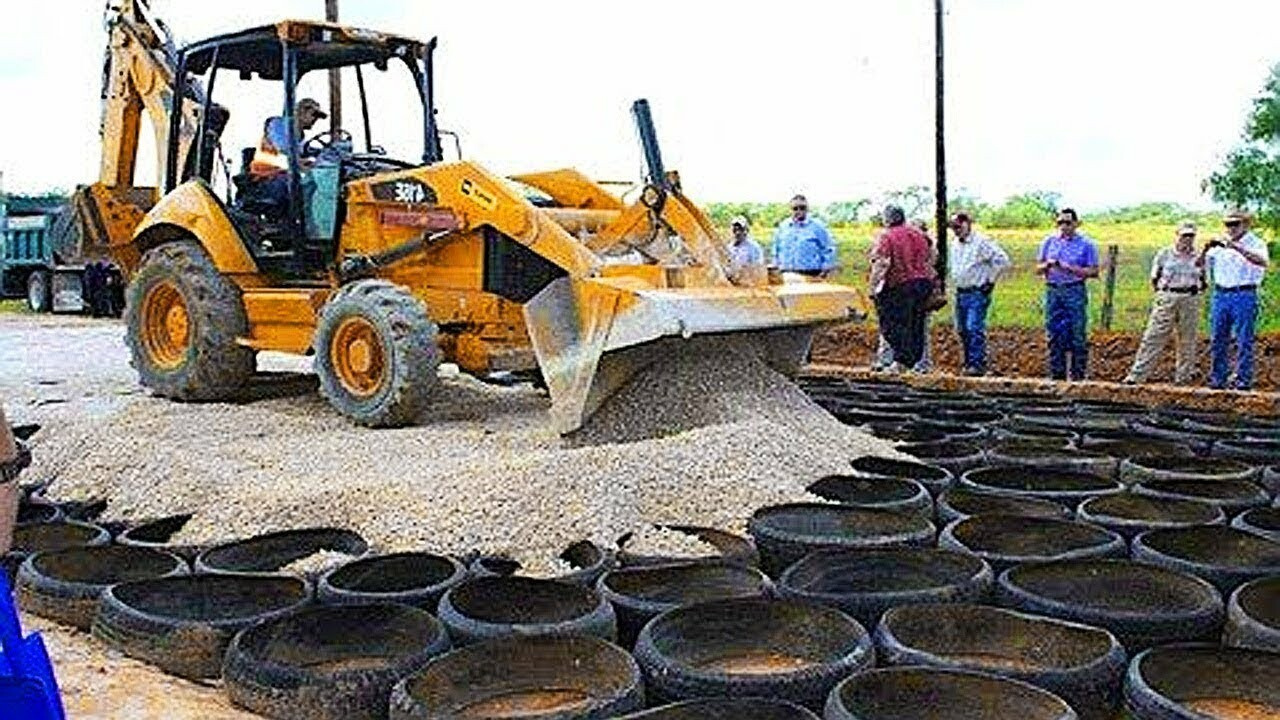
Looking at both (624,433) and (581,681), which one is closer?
(581,681)

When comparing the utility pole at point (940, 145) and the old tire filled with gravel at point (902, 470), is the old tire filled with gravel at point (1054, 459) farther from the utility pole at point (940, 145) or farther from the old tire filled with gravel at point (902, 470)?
the utility pole at point (940, 145)

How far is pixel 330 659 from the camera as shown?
4.18 m

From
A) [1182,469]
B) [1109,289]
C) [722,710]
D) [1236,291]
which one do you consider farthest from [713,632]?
[1109,289]

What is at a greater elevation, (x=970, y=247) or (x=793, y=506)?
(x=970, y=247)

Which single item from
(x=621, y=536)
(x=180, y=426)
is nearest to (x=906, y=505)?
(x=621, y=536)

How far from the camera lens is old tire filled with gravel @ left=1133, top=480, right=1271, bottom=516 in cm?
557

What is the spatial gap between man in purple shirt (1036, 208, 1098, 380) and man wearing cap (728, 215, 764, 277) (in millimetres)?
2299

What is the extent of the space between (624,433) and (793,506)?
1581 millimetres

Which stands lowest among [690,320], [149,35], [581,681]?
[581,681]

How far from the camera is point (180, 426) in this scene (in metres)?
7.64

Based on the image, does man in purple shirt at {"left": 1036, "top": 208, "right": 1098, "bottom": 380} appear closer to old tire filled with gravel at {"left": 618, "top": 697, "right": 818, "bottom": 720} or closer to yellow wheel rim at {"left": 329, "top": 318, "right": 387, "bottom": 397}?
yellow wheel rim at {"left": 329, "top": 318, "right": 387, "bottom": 397}

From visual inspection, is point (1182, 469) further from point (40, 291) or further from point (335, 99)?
point (40, 291)

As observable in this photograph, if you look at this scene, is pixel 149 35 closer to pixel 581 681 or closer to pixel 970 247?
pixel 970 247

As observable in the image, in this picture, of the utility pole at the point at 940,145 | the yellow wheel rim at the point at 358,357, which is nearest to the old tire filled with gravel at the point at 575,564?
the yellow wheel rim at the point at 358,357
